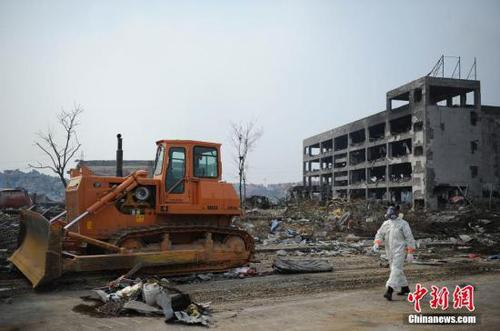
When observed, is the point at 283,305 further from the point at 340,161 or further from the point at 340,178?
the point at 340,178

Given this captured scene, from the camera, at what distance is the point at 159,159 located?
1054 cm

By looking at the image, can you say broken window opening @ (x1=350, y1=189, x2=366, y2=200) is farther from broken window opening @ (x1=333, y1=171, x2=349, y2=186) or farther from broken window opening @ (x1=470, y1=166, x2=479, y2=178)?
broken window opening @ (x1=470, y1=166, x2=479, y2=178)

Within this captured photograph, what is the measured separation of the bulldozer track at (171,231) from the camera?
31.1 feet

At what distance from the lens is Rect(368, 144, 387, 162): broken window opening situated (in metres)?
46.8

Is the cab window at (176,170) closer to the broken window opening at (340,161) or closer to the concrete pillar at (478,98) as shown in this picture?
the concrete pillar at (478,98)

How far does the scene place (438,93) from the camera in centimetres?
4212

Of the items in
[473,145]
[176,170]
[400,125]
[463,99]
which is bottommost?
[176,170]

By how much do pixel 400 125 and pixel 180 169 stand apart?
129ft

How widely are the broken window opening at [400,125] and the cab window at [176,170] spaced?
35.7 meters

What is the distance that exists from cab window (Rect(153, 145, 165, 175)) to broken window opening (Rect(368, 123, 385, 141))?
3904 centimetres

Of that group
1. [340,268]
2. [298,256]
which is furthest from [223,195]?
[298,256]

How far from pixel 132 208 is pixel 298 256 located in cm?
637

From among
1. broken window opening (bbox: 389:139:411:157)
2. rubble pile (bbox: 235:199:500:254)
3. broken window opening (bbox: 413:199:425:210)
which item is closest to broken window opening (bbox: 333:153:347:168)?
broken window opening (bbox: 389:139:411:157)

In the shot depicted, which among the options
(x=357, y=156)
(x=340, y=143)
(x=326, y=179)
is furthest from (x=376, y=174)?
(x=326, y=179)
